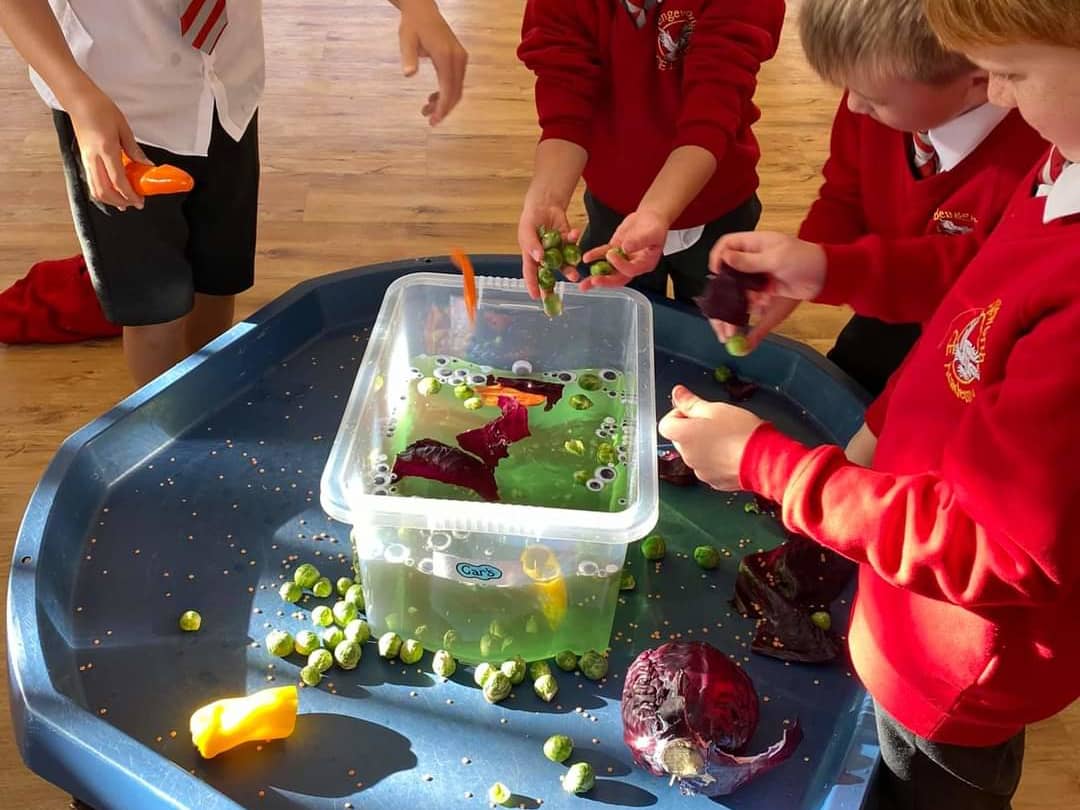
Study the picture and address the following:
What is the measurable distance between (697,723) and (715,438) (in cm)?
30

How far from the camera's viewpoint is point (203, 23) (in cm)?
114

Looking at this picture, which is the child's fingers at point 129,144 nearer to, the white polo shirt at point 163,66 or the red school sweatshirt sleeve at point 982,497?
the white polo shirt at point 163,66

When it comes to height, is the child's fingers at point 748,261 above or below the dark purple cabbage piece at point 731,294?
above

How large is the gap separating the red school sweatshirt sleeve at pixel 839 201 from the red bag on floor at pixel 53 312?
1131mm

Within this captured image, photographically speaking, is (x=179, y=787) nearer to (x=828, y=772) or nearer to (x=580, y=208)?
(x=828, y=772)

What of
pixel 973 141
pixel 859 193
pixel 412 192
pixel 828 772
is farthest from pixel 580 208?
pixel 828 772

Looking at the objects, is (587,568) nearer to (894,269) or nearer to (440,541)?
(440,541)

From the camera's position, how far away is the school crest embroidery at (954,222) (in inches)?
37.9

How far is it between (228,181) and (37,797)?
28.6 inches

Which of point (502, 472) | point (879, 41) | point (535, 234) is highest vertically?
point (879, 41)

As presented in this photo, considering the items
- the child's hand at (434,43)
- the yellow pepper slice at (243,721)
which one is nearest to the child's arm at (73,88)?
the child's hand at (434,43)

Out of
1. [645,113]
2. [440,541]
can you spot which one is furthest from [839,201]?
[440,541]

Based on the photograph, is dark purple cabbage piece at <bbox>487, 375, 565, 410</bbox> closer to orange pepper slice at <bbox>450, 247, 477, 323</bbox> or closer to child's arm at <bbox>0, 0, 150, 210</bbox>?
orange pepper slice at <bbox>450, 247, 477, 323</bbox>

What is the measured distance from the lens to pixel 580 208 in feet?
6.98
